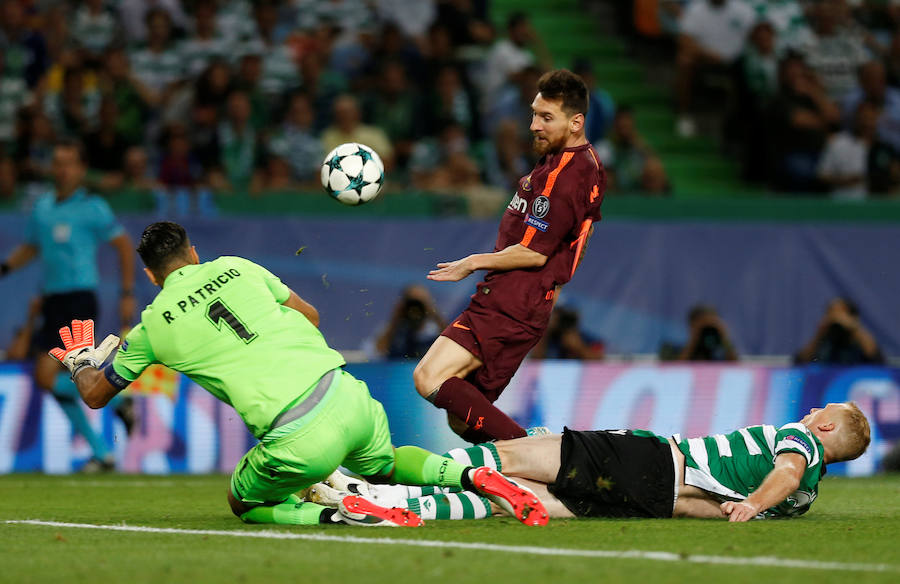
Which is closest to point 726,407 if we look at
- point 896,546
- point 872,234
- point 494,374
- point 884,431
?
point 884,431

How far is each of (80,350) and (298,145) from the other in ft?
24.2

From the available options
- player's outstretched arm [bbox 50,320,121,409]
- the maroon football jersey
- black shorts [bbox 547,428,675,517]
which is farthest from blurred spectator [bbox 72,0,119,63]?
black shorts [bbox 547,428,675,517]

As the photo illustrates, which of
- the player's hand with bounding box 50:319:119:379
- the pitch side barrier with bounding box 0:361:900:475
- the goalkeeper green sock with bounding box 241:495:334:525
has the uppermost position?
the player's hand with bounding box 50:319:119:379

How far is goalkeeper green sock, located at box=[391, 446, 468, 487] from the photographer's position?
6680 mm

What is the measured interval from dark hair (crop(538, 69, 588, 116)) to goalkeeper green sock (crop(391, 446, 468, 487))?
2067 millimetres

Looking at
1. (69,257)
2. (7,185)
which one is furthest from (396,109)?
(69,257)

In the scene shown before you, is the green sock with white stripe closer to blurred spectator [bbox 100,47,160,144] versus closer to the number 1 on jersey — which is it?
the number 1 on jersey

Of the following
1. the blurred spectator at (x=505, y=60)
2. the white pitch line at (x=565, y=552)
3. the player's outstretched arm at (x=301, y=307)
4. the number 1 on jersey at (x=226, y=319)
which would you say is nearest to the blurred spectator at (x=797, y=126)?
the blurred spectator at (x=505, y=60)

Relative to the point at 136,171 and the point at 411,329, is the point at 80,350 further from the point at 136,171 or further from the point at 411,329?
the point at 136,171

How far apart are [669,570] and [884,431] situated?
724cm

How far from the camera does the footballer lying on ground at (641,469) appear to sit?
6.97 m

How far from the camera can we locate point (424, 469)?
676 cm

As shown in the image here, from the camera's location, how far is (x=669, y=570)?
520 centimetres

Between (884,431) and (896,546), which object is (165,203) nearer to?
(884,431)
